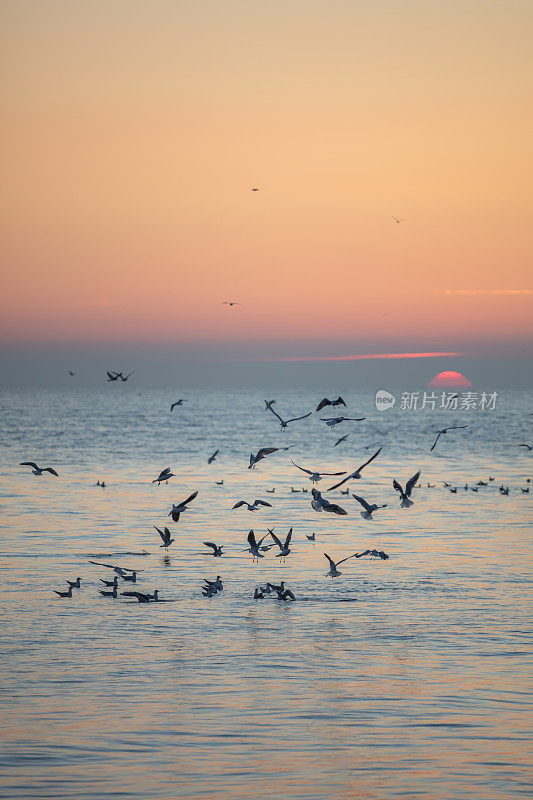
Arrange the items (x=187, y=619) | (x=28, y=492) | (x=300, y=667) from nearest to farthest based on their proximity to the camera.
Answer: (x=300, y=667) < (x=187, y=619) < (x=28, y=492)

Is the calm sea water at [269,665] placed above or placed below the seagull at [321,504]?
below

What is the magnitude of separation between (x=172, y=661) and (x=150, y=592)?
21.5 feet

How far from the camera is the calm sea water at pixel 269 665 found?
43.6 feet

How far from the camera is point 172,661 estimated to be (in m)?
18.2

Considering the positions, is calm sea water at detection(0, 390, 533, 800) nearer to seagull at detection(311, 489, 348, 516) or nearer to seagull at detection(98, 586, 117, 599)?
seagull at detection(98, 586, 117, 599)

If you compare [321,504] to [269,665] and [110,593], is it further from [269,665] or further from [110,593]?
[269,665]

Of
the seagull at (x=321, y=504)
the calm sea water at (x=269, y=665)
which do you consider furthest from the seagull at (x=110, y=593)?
the seagull at (x=321, y=504)

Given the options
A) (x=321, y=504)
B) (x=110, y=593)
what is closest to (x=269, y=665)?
(x=321, y=504)

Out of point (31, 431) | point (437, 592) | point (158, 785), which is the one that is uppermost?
point (31, 431)

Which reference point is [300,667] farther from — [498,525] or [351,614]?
[498,525]

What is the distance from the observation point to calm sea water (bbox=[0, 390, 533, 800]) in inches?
523

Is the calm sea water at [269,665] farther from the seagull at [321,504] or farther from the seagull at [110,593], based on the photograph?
the seagull at [321,504]

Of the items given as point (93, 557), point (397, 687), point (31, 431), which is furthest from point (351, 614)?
point (31, 431)

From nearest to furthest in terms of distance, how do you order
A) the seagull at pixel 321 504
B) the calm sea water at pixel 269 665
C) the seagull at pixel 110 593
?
the calm sea water at pixel 269 665 < the seagull at pixel 321 504 < the seagull at pixel 110 593
